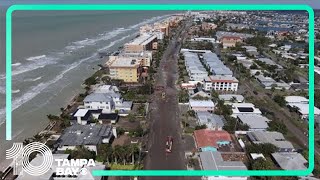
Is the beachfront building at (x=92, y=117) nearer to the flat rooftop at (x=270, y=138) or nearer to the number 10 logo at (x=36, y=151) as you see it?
the flat rooftop at (x=270, y=138)

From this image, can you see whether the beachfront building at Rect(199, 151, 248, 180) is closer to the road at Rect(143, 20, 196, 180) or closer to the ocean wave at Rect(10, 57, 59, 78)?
the road at Rect(143, 20, 196, 180)

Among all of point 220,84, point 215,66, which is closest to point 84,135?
point 220,84

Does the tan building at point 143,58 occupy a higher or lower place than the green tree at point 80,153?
higher

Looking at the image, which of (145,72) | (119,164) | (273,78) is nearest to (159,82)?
(145,72)

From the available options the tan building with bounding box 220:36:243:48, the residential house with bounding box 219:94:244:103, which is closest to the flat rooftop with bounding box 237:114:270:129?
the residential house with bounding box 219:94:244:103

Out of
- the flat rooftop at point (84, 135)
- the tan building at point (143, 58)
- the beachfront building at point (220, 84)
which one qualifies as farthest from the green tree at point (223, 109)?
the tan building at point (143, 58)

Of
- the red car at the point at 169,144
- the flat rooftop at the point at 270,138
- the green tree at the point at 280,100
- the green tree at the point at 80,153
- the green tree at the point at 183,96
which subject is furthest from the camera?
the green tree at the point at 280,100

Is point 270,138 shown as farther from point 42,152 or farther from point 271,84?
point 42,152
